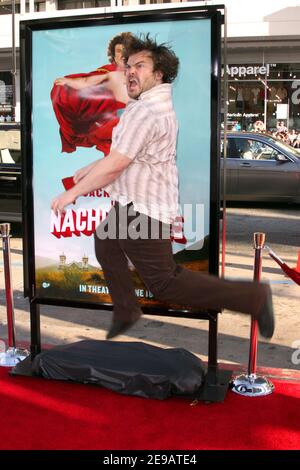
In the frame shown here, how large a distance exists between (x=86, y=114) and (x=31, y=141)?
1.53 ft

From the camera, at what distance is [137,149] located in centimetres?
362

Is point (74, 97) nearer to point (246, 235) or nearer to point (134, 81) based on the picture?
point (134, 81)

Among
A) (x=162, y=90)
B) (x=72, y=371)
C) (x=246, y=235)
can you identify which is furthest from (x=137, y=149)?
(x=246, y=235)

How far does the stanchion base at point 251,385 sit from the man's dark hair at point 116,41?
90.0 inches

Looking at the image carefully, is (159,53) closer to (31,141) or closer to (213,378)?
(31,141)

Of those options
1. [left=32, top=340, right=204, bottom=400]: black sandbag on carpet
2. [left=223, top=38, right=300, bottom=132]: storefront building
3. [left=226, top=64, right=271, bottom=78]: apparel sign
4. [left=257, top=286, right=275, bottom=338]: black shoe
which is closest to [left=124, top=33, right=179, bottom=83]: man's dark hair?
[left=257, top=286, right=275, bottom=338]: black shoe

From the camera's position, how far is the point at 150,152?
364cm

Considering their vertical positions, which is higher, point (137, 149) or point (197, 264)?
point (137, 149)

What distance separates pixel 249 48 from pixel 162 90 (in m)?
21.5

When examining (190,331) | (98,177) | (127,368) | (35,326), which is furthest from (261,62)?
(127,368)

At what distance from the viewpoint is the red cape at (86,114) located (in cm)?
381

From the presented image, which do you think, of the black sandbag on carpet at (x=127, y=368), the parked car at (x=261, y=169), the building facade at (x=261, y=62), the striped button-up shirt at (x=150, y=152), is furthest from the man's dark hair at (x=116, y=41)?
the building facade at (x=261, y=62)

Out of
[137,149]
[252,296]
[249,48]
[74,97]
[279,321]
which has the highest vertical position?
[249,48]

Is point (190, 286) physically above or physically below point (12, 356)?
above
